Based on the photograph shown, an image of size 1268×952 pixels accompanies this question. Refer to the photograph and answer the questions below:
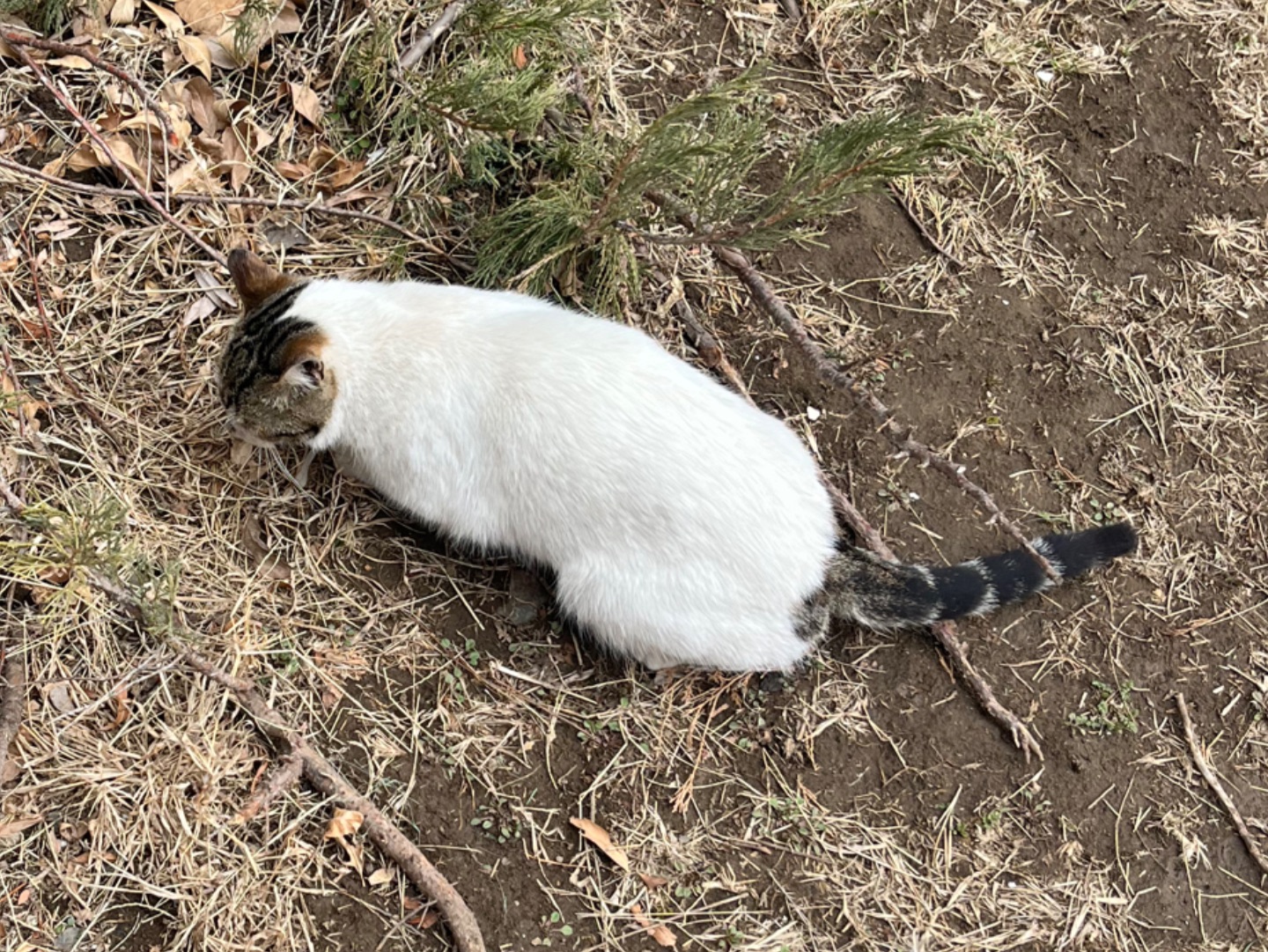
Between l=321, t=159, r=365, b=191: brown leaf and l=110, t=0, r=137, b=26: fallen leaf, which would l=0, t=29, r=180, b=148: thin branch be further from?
l=321, t=159, r=365, b=191: brown leaf

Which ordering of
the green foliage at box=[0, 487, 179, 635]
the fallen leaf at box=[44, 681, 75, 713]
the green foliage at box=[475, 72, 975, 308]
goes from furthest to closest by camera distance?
the green foliage at box=[475, 72, 975, 308] → the fallen leaf at box=[44, 681, 75, 713] → the green foliage at box=[0, 487, 179, 635]

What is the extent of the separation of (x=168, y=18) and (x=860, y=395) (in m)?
2.36

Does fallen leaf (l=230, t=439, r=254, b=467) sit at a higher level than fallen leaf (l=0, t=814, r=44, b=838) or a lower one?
higher

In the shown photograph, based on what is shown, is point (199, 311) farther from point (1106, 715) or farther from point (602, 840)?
point (1106, 715)

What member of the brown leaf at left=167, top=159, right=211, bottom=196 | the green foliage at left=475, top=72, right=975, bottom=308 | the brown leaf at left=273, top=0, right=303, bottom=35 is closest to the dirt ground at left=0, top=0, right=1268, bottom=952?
the brown leaf at left=167, top=159, right=211, bottom=196

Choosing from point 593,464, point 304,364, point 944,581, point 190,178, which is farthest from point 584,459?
point 190,178

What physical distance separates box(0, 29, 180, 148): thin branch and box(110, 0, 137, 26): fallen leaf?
0.16m

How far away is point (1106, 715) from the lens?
2.88 m

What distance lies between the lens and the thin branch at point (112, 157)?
8.60 ft

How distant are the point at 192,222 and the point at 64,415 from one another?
2.26 ft

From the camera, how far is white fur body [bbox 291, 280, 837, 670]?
2.44 m

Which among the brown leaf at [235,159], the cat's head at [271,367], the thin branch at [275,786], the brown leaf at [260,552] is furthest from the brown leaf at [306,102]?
the thin branch at [275,786]

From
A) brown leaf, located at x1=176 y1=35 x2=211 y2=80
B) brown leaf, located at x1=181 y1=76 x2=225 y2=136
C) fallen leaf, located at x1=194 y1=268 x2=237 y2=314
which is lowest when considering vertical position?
fallen leaf, located at x1=194 y1=268 x2=237 y2=314

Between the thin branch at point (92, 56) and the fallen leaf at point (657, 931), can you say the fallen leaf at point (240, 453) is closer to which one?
the thin branch at point (92, 56)
